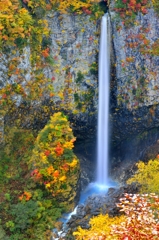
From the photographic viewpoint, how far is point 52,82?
63.4 feet

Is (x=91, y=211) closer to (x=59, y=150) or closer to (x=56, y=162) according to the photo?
(x=56, y=162)

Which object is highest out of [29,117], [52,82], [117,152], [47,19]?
[47,19]

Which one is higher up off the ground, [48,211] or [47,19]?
[47,19]

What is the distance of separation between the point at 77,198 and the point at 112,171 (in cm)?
528

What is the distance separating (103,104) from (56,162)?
21.7 ft

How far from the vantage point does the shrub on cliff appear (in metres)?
A: 15.2

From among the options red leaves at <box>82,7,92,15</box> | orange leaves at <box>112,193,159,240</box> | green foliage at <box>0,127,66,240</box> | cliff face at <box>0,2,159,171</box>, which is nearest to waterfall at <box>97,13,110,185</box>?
cliff face at <box>0,2,159,171</box>

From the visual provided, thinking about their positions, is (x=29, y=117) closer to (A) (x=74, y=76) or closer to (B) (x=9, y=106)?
(B) (x=9, y=106)

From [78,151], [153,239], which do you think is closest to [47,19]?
[78,151]

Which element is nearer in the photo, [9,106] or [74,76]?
[9,106]

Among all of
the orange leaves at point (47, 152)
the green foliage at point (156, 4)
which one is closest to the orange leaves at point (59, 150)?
the orange leaves at point (47, 152)

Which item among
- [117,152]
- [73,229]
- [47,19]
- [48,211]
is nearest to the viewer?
[73,229]

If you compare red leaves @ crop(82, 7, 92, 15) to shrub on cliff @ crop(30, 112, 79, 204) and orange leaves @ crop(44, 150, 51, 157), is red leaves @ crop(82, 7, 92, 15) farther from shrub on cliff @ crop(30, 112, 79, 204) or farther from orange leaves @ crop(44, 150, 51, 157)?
orange leaves @ crop(44, 150, 51, 157)

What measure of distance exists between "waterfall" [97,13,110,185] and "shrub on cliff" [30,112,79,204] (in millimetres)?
4760
